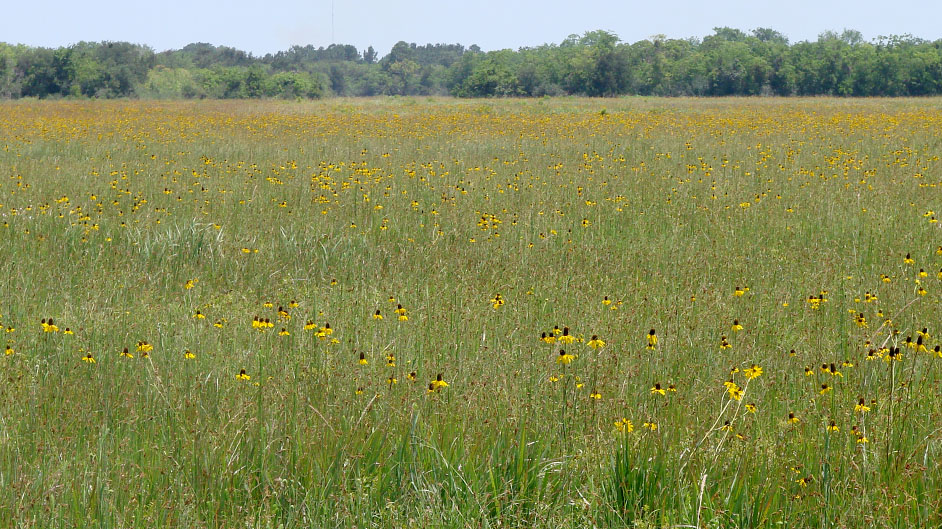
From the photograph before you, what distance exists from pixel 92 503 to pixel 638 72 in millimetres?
86325

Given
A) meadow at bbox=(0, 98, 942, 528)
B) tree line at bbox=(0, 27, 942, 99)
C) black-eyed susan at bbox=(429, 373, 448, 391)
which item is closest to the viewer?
meadow at bbox=(0, 98, 942, 528)

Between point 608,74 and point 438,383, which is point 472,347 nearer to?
point 438,383

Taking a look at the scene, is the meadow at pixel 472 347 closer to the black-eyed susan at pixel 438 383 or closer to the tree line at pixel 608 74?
the black-eyed susan at pixel 438 383

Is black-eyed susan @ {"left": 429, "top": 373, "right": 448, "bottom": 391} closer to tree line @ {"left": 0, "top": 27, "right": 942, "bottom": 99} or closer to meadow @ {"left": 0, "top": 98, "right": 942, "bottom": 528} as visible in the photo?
meadow @ {"left": 0, "top": 98, "right": 942, "bottom": 528}

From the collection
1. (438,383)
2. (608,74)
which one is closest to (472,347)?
(438,383)

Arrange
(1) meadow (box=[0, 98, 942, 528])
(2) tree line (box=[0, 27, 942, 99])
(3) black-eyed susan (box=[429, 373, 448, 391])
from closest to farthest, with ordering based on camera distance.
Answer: (1) meadow (box=[0, 98, 942, 528]) → (3) black-eyed susan (box=[429, 373, 448, 391]) → (2) tree line (box=[0, 27, 942, 99])

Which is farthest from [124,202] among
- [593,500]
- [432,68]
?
[432,68]

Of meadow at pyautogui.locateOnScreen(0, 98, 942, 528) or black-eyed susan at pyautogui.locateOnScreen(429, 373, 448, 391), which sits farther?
black-eyed susan at pyautogui.locateOnScreen(429, 373, 448, 391)

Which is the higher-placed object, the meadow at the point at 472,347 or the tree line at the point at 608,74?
the tree line at the point at 608,74

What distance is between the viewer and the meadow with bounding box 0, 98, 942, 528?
8.91 feet

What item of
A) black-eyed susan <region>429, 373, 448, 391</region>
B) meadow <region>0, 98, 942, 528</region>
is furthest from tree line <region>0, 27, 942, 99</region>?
black-eyed susan <region>429, 373, 448, 391</region>

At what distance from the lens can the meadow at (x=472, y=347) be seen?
2.72 m

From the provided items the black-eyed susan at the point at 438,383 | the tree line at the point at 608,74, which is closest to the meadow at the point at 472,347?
the black-eyed susan at the point at 438,383

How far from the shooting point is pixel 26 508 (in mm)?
2584
